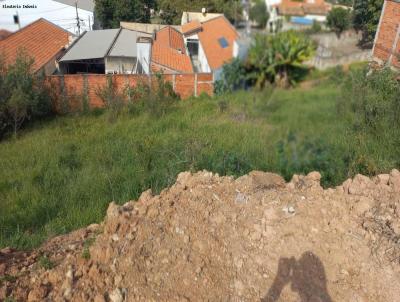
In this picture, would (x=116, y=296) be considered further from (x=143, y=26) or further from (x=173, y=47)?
(x=143, y=26)

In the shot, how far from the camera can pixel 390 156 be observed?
4531 millimetres

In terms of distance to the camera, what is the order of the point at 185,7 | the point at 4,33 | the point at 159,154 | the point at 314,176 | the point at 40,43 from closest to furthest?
the point at 314,176 < the point at 185,7 < the point at 159,154 < the point at 40,43 < the point at 4,33

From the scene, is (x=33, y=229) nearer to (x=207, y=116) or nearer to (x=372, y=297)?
(x=207, y=116)

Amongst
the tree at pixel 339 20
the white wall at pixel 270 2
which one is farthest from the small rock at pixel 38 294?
the tree at pixel 339 20

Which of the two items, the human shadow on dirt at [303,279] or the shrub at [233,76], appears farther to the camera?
the human shadow on dirt at [303,279]

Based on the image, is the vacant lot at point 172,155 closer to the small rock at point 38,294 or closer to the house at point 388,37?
the small rock at point 38,294

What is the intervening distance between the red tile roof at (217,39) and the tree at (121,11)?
1.51 metres

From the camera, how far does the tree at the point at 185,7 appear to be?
3168 mm

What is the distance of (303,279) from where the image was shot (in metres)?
2.96

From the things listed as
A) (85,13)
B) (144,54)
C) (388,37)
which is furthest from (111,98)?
(388,37)

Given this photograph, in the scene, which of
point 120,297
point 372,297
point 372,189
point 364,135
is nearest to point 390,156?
point 364,135

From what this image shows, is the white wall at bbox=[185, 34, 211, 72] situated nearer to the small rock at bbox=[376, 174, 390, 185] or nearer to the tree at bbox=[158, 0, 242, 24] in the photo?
the tree at bbox=[158, 0, 242, 24]

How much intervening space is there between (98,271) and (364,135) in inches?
147

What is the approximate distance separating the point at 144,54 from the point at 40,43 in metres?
4.00
